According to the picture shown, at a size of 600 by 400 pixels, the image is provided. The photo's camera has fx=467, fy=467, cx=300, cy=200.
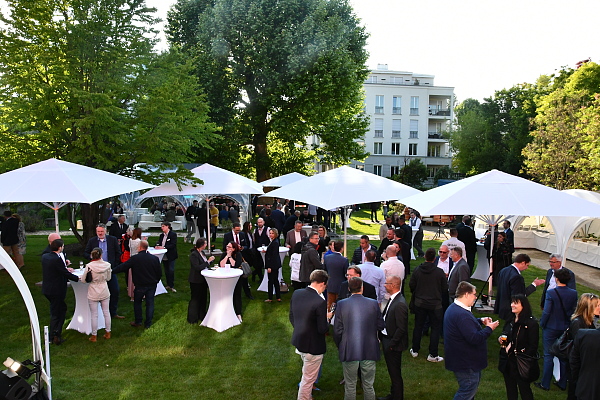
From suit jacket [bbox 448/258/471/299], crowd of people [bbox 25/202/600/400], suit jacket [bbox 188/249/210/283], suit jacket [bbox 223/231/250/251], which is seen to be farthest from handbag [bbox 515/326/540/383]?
suit jacket [bbox 223/231/250/251]

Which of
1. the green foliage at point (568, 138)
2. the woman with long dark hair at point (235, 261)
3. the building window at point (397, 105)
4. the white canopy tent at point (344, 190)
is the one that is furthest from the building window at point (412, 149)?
the woman with long dark hair at point (235, 261)

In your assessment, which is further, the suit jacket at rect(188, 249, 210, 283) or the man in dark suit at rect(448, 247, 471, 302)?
the suit jacket at rect(188, 249, 210, 283)

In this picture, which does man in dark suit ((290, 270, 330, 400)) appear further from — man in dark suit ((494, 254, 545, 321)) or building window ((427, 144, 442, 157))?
building window ((427, 144, 442, 157))

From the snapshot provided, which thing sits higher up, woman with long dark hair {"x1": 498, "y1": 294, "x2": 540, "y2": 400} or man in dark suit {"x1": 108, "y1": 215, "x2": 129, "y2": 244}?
man in dark suit {"x1": 108, "y1": 215, "x2": 129, "y2": 244}

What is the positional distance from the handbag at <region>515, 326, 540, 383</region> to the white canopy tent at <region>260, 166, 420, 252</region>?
4410mm

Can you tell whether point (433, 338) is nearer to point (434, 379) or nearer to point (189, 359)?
point (434, 379)

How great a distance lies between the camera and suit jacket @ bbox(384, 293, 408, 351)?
Result: 5094 millimetres

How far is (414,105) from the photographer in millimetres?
54156

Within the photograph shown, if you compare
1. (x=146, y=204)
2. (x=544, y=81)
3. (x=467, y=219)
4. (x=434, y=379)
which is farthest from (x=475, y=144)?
(x=434, y=379)

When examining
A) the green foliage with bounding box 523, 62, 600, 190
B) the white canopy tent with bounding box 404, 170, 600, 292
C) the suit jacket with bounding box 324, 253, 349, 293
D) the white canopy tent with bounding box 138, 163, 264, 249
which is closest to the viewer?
the white canopy tent with bounding box 404, 170, 600, 292

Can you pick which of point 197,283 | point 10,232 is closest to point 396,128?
point 10,232

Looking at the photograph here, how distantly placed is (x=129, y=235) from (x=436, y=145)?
166 feet

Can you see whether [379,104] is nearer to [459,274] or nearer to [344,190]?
[344,190]

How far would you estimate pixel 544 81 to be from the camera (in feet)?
128
